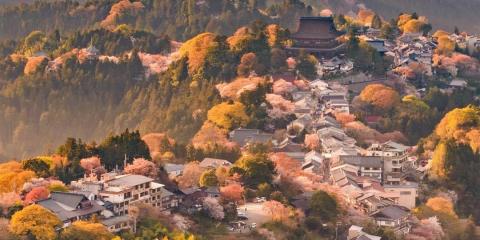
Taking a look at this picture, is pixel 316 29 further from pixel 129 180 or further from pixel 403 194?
pixel 129 180

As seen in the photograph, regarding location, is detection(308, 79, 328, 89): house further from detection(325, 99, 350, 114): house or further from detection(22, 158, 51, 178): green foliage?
detection(22, 158, 51, 178): green foliage

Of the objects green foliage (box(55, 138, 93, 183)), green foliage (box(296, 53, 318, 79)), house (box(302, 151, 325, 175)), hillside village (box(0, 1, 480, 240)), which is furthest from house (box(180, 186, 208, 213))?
green foliage (box(296, 53, 318, 79))

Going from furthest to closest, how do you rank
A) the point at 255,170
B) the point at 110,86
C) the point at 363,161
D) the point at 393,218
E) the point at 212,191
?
the point at 110,86, the point at 363,161, the point at 255,170, the point at 393,218, the point at 212,191

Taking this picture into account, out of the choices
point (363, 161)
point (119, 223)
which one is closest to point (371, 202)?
point (363, 161)

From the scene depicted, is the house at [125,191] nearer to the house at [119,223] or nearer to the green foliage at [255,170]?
the house at [119,223]

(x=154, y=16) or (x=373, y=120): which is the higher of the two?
(x=154, y=16)
